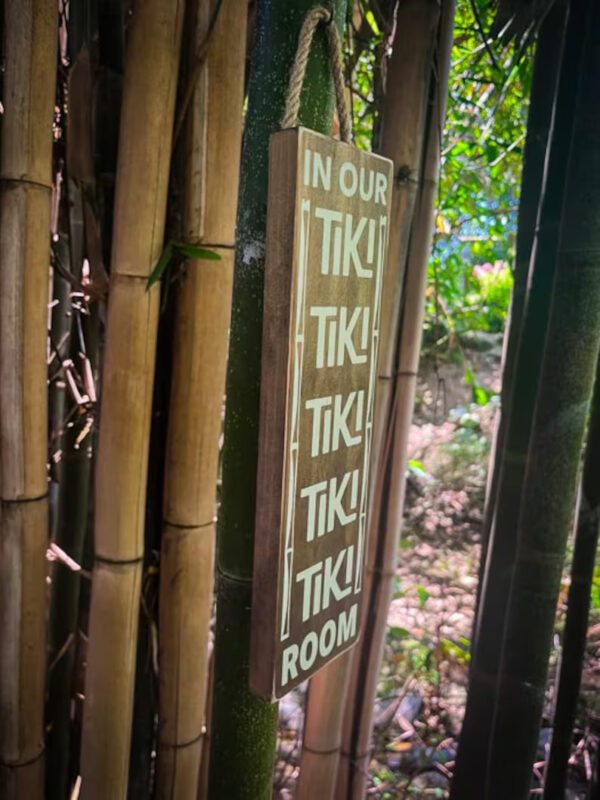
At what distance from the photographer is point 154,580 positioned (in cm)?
112

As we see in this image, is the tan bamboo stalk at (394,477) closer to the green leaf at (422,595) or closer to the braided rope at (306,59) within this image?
the braided rope at (306,59)

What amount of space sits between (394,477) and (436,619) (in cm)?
213

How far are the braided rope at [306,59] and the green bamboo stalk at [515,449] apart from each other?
2.74 ft

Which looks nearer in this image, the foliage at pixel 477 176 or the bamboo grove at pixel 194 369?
the bamboo grove at pixel 194 369

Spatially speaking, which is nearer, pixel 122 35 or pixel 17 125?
pixel 17 125

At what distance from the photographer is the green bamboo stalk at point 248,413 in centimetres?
69

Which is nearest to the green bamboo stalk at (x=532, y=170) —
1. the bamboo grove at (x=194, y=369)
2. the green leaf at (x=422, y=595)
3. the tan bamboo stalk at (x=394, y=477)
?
the bamboo grove at (x=194, y=369)

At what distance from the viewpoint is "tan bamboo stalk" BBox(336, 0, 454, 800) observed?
1.18 m

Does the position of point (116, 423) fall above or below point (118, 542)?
above

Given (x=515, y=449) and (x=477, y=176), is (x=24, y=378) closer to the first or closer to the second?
(x=515, y=449)

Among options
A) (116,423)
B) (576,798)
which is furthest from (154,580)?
(576,798)

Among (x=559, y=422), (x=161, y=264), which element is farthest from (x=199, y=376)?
(x=559, y=422)

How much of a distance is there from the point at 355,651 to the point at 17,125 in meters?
1.07

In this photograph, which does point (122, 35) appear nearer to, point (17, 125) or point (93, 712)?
point (17, 125)
